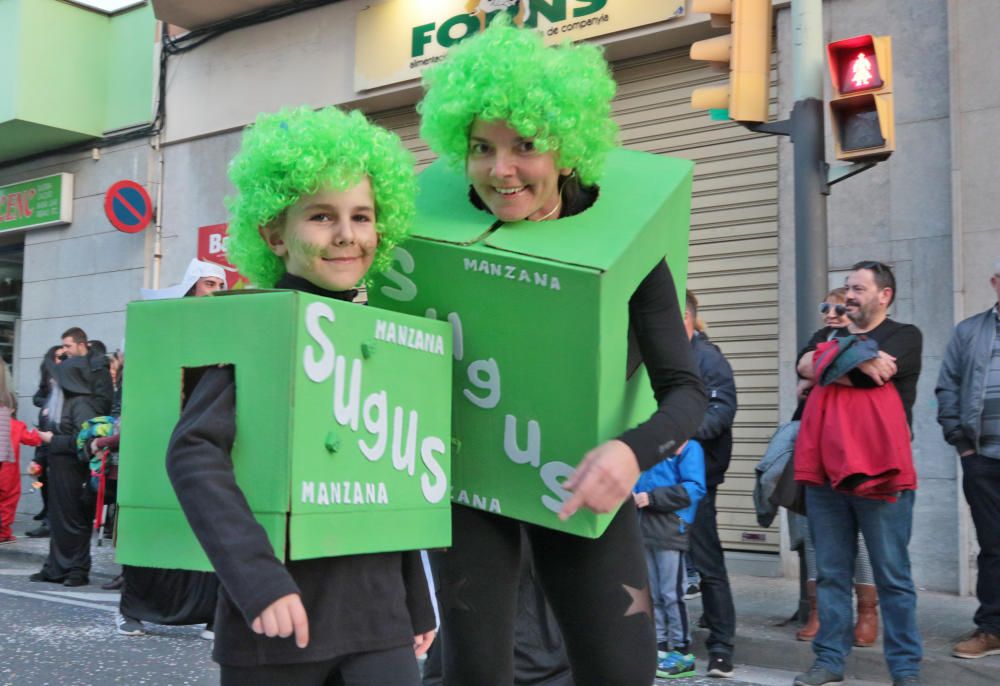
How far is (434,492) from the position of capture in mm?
2338

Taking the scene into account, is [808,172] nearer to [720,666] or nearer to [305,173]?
[720,666]

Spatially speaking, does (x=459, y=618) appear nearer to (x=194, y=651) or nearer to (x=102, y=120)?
(x=194, y=651)

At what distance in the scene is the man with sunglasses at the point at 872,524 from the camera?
16.5 ft

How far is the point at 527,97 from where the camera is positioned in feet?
8.22

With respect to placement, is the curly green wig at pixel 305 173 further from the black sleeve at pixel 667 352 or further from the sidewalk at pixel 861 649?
the sidewalk at pixel 861 649

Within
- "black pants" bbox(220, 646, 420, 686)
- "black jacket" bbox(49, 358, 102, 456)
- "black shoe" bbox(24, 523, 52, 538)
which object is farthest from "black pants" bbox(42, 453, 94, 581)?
"black pants" bbox(220, 646, 420, 686)

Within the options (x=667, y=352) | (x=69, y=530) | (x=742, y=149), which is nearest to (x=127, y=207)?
(x=69, y=530)

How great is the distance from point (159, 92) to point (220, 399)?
489 inches

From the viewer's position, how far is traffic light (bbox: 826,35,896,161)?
5949mm

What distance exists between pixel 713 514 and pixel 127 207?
31.2 ft

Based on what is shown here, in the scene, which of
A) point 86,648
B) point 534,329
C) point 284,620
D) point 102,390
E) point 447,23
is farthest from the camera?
point 447,23

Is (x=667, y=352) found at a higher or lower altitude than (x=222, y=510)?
higher

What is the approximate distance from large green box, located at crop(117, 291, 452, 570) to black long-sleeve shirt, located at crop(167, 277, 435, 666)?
0.04m

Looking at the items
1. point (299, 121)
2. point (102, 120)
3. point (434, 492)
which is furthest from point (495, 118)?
point (102, 120)
